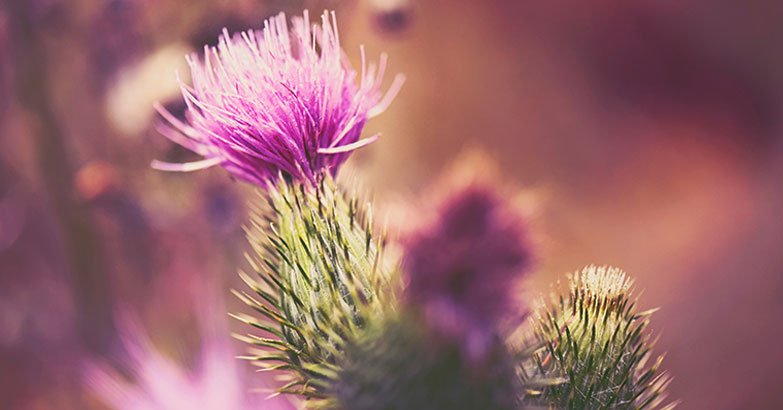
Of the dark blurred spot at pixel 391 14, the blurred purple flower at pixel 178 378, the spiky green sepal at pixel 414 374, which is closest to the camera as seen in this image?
the spiky green sepal at pixel 414 374

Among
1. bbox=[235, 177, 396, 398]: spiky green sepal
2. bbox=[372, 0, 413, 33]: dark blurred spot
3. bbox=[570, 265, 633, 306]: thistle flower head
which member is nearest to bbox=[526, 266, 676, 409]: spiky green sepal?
bbox=[570, 265, 633, 306]: thistle flower head

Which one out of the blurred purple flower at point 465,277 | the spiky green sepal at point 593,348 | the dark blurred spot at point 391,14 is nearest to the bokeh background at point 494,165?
the dark blurred spot at point 391,14

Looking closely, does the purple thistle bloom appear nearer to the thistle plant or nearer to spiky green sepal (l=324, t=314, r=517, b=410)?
the thistle plant

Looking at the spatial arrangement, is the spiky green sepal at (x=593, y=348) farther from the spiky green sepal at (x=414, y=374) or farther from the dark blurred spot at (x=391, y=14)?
the dark blurred spot at (x=391, y=14)

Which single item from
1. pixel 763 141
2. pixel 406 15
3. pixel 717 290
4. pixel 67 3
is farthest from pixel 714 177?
pixel 67 3

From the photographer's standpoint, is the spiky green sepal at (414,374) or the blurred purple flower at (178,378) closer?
the spiky green sepal at (414,374)

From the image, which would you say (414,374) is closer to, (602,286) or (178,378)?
(602,286)
